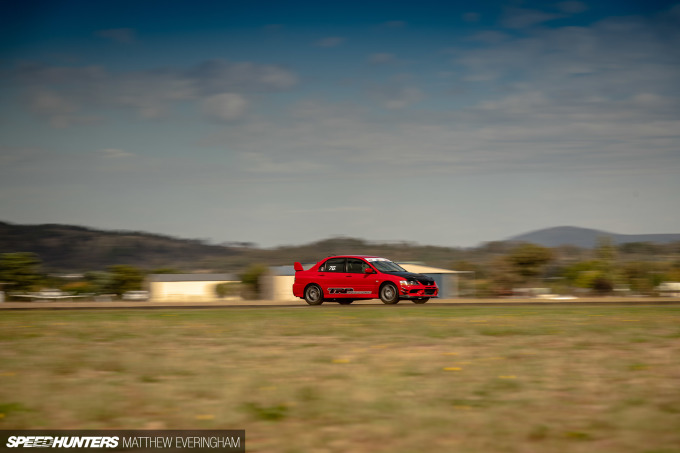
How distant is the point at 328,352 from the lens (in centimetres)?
993

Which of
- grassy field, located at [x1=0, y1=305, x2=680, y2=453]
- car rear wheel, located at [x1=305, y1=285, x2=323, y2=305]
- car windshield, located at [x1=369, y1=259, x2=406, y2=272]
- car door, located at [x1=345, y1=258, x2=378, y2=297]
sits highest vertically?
Result: car windshield, located at [x1=369, y1=259, x2=406, y2=272]

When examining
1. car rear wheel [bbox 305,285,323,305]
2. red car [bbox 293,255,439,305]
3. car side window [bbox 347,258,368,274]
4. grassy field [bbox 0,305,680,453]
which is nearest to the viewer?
grassy field [bbox 0,305,680,453]

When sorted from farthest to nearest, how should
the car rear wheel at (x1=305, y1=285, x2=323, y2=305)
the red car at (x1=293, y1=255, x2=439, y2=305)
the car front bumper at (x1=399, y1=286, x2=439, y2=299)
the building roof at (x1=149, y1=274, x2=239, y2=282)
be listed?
the building roof at (x1=149, y1=274, x2=239, y2=282)
the car rear wheel at (x1=305, y1=285, x2=323, y2=305)
the red car at (x1=293, y1=255, x2=439, y2=305)
the car front bumper at (x1=399, y1=286, x2=439, y2=299)

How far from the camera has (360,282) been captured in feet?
80.4

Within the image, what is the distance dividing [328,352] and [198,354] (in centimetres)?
173

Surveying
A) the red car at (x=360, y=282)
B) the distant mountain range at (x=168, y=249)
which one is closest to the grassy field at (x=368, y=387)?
the red car at (x=360, y=282)

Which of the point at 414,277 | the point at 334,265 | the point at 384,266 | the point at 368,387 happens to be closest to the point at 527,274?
the point at 384,266

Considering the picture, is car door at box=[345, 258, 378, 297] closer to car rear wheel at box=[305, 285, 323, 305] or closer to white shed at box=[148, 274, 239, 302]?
car rear wheel at box=[305, 285, 323, 305]

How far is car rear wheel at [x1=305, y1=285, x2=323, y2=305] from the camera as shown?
2512cm

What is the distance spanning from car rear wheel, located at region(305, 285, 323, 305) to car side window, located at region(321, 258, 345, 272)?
685mm

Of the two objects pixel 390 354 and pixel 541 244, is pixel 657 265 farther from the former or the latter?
pixel 390 354

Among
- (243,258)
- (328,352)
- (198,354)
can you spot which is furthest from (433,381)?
(243,258)

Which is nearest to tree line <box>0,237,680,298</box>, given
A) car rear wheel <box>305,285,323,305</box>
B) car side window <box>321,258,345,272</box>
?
car side window <box>321,258,345,272</box>

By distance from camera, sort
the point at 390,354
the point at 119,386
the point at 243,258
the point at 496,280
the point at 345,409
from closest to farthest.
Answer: the point at 345,409 → the point at 119,386 → the point at 390,354 → the point at 496,280 → the point at 243,258
